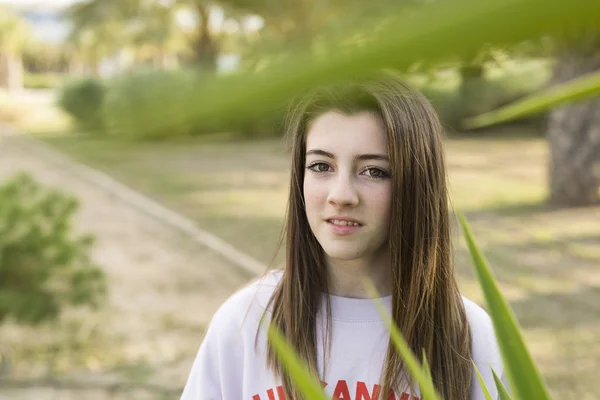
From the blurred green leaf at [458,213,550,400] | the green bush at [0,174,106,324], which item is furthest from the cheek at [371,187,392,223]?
the green bush at [0,174,106,324]

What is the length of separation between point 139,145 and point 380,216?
0.90 m

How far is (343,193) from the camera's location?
3.07 ft

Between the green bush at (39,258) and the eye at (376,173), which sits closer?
the eye at (376,173)

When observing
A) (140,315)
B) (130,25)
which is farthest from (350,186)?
(140,315)

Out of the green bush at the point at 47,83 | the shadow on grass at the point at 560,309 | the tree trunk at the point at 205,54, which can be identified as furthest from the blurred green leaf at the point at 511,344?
the shadow on grass at the point at 560,309

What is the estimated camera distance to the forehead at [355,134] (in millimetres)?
973

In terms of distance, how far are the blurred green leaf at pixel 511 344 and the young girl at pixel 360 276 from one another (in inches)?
26.0

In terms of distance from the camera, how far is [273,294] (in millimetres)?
1182

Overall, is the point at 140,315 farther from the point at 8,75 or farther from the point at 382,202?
the point at 382,202

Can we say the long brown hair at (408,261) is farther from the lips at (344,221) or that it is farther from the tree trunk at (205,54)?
the tree trunk at (205,54)

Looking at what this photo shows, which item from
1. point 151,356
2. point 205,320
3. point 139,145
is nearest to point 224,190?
point 205,320

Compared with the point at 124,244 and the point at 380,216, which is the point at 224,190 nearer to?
the point at 124,244

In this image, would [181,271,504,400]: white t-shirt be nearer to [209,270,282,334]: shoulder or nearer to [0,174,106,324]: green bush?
[209,270,282,334]: shoulder

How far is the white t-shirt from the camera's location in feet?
3.42
